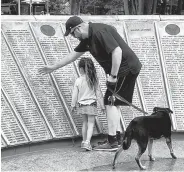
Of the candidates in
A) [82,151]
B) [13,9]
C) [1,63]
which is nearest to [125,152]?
[82,151]

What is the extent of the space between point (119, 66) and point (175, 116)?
1.78 metres

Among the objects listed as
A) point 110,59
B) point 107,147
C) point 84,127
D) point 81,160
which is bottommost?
point 107,147

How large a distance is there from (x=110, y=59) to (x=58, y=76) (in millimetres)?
1358

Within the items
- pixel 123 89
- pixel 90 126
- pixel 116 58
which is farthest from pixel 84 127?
pixel 116 58

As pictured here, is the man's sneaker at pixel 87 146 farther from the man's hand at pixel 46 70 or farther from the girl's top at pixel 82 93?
the man's hand at pixel 46 70

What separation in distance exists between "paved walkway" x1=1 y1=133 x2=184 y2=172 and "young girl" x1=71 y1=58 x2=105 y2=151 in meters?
0.28

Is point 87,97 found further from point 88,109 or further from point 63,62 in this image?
point 63,62

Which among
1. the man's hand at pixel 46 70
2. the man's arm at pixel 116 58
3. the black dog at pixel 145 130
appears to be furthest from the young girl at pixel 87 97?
the black dog at pixel 145 130

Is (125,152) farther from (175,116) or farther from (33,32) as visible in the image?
(33,32)

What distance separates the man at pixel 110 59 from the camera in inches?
225

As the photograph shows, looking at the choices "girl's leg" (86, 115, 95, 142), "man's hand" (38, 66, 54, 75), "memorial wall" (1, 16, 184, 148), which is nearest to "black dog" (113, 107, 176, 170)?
"girl's leg" (86, 115, 95, 142)

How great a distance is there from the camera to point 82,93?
21.0 feet

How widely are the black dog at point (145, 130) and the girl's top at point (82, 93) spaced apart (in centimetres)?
101

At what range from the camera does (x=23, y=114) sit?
646cm
